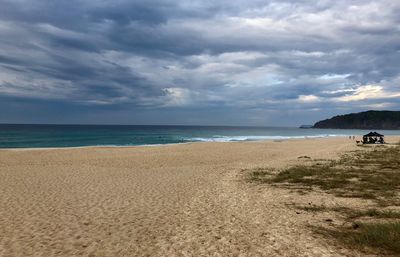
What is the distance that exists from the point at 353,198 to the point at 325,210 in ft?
8.09

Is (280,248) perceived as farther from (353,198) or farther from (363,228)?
(353,198)

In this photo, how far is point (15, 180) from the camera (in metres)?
18.2

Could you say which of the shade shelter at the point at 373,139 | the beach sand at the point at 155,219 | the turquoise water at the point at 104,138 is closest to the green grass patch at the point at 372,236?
the beach sand at the point at 155,219

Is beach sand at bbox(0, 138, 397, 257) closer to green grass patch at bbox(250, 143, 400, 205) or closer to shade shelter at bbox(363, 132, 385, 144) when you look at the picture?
green grass patch at bbox(250, 143, 400, 205)

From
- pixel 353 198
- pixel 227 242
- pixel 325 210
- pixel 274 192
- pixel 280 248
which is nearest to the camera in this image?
pixel 280 248

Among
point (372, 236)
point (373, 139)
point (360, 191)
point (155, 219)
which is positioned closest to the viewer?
point (372, 236)

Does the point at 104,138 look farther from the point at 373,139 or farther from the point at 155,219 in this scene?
the point at 155,219

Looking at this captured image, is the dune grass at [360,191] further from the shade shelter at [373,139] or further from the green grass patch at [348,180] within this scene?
the shade shelter at [373,139]

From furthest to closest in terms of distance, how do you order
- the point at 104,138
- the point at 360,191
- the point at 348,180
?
the point at 104,138
the point at 348,180
the point at 360,191

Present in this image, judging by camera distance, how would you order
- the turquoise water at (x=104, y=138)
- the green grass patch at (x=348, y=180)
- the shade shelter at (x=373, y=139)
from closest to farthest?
the green grass patch at (x=348, y=180), the shade shelter at (x=373, y=139), the turquoise water at (x=104, y=138)

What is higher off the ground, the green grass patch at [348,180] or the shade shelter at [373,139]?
the shade shelter at [373,139]

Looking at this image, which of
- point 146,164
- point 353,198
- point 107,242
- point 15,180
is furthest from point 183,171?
point 107,242

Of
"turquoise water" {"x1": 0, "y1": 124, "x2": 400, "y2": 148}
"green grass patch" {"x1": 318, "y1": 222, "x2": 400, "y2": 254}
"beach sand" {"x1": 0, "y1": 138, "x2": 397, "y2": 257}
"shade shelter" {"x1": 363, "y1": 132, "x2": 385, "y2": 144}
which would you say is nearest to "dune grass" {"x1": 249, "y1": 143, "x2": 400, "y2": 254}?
"green grass patch" {"x1": 318, "y1": 222, "x2": 400, "y2": 254}

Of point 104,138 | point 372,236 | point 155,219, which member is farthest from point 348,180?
point 104,138
